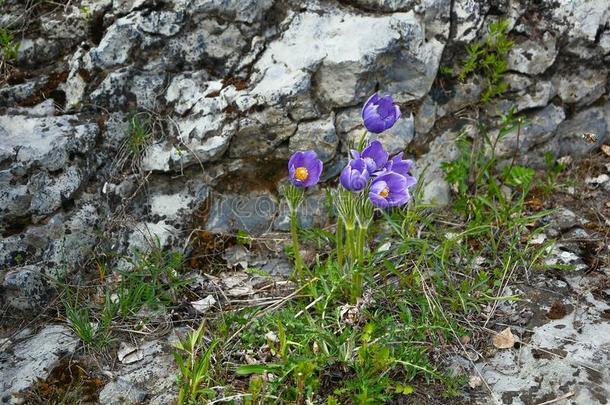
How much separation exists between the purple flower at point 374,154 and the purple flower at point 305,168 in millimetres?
178

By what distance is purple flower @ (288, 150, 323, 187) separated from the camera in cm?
272

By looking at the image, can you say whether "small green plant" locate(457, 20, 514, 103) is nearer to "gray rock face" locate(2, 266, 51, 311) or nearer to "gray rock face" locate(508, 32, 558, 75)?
"gray rock face" locate(508, 32, 558, 75)

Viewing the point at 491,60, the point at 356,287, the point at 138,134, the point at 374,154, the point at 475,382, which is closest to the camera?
the point at 475,382

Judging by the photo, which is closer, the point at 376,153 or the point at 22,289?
the point at 376,153

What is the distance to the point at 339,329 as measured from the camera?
109 inches

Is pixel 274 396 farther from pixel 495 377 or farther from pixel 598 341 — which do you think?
pixel 598 341

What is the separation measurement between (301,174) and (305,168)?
0.04 m

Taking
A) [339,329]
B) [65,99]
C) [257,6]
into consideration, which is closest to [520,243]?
[339,329]

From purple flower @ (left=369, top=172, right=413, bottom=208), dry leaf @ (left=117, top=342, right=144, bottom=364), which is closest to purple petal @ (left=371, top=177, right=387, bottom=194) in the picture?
purple flower @ (left=369, top=172, right=413, bottom=208)

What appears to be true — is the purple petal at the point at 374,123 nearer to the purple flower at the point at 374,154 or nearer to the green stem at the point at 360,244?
the purple flower at the point at 374,154

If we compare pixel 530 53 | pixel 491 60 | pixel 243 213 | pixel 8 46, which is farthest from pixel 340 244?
pixel 8 46

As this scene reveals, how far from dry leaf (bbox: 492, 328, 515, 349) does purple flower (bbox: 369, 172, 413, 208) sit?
0.74m

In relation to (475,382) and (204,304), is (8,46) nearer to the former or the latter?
(204,304)

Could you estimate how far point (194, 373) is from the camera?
2.52 m
